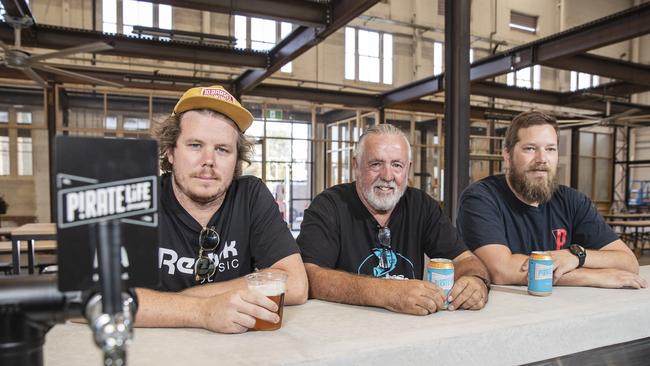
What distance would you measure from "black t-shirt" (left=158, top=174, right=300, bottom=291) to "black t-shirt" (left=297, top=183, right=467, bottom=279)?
0.21 meters

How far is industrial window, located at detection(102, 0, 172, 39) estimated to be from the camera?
9.34 m

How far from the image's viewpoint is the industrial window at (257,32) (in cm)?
1049

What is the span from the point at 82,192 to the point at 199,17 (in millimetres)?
10567

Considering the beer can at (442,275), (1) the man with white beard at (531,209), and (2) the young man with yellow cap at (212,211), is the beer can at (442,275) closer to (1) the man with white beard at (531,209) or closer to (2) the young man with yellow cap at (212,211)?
(2) the young man with yellow cap at (212,211)

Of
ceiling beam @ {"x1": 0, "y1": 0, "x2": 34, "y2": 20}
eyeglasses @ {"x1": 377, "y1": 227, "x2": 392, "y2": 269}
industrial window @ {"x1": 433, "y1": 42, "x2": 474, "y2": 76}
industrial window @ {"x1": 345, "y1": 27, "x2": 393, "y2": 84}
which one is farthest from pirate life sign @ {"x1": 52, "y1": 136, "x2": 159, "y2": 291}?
industrial window @ {"x1": 433, "y1": 42, "x2": 474, "y2": 76}

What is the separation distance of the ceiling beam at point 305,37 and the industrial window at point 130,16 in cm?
336

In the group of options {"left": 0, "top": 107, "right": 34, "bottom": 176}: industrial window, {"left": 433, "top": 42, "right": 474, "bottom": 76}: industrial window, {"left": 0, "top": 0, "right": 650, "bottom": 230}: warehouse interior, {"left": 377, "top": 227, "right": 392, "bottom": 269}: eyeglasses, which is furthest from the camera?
{"left": 433, "top": 42, "right": 474, "bottom": 76}: industrial window

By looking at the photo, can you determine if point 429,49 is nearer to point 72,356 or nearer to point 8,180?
point 8,180

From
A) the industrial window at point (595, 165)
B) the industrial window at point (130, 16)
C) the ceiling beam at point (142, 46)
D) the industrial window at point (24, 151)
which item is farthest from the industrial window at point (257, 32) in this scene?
the industrial window at point (595, 165)

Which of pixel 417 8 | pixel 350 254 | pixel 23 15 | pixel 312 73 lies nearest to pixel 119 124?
pixel 312 73

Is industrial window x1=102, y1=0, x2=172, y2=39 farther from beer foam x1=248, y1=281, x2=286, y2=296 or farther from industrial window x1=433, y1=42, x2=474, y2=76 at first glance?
beer foam x1=248, y1=281, x2=286, y2=296

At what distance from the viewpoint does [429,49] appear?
12.4 m

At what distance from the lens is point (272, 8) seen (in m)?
4.81

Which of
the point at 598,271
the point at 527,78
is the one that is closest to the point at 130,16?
the point at 598,271
